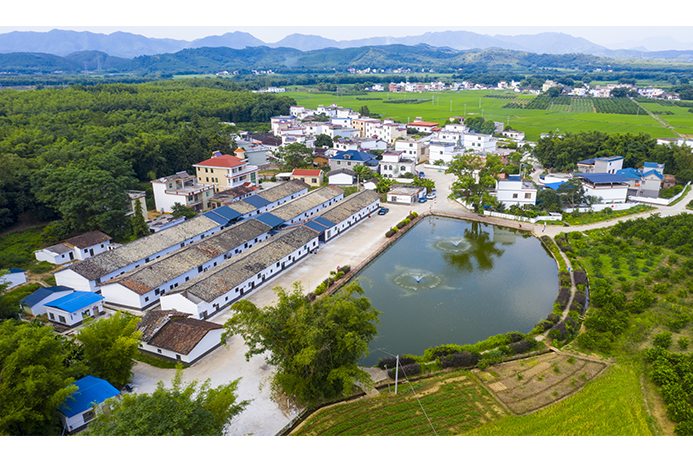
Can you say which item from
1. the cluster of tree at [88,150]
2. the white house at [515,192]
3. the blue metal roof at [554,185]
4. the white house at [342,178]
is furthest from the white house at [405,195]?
the cluster of tree at [88,150]

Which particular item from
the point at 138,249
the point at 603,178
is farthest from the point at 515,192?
the point at 138,249

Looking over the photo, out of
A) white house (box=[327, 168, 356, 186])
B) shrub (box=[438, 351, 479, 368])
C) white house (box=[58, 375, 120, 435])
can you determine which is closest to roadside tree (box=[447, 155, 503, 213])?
white house (box=[327, 168, 356, 186])

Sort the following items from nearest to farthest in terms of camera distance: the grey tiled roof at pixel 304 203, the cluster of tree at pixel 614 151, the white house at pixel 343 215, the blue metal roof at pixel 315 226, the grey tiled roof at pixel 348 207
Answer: the blue metal roof at pixel 315 226 → the white house at pixel 343 215 → the grey tiled roof at pixel 348 207 → the grey tiled roof at pixel 304 203 → the cluster of tree at pixel 614 151

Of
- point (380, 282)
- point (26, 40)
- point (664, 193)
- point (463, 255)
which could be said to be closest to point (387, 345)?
point (380, 282)

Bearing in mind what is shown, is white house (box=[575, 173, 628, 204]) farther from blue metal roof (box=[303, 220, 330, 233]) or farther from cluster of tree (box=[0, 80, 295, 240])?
cluster of tree (box=[0, 80, 295, 240])

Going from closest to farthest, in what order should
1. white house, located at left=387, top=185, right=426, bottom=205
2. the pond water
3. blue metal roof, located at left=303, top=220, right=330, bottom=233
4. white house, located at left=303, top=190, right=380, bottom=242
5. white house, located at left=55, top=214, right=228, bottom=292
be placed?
the pond water
white house, located at left=55, top=214, right=228, bottom=292
blue metal roof, located at left=303, top=220, right=330, bottom=233
white house, located at left=303, top=190, right=380, bottom=242
white house, located at left=387, top=185, right=426, bottom=205

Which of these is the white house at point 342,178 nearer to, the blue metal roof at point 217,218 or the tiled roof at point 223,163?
the tiled roof at point 223,163

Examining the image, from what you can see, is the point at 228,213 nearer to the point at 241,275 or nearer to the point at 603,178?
the point at 241,275
